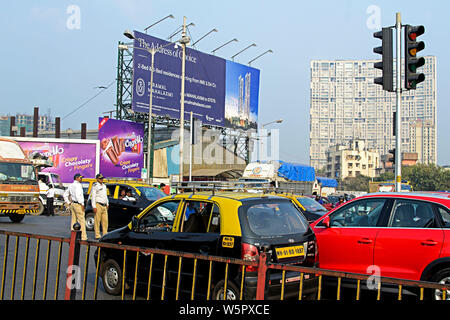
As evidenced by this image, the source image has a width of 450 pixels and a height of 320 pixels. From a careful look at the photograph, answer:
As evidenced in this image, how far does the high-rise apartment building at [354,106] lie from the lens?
19162 centimetres

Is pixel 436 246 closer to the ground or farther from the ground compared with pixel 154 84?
closer to the ground

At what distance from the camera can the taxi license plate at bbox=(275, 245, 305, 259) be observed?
5.96m

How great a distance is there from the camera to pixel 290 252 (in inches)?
241

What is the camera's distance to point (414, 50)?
34.2 feet

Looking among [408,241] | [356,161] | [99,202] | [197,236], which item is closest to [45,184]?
[99,202]

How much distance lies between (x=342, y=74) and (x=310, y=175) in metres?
157

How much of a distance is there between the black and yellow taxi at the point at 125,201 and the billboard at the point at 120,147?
20.0 m

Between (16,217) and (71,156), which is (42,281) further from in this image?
(71,156)

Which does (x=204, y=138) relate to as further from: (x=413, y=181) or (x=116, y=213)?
(x=413, y=181)

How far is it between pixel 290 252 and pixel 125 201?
377 inches

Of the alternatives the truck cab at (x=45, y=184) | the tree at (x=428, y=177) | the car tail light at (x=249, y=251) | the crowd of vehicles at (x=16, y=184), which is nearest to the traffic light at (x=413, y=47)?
the car tail light at (x=249, y=251)

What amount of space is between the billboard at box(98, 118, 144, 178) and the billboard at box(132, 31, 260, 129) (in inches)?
71.9

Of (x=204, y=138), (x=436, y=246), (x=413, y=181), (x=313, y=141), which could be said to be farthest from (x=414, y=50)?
(x=313, y=141)

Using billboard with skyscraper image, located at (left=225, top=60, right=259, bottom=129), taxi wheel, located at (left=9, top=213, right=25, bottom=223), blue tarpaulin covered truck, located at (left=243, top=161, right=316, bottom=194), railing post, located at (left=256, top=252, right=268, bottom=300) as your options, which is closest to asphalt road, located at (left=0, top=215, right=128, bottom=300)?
railing post, located at (left=256, top=252, right=268, bottom=300)
